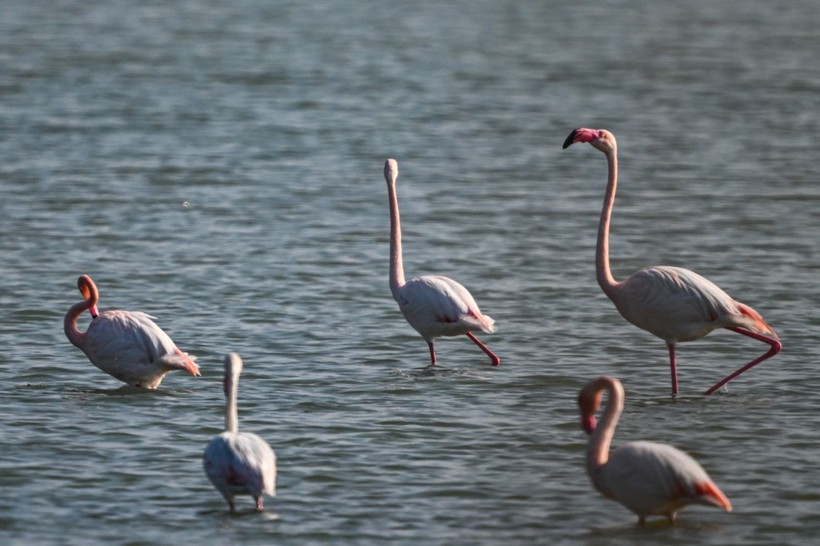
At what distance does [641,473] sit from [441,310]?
3725 mm

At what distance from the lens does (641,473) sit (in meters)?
7.60

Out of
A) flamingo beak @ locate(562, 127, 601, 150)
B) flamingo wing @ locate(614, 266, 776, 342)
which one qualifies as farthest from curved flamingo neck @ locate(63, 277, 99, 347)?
flamingo wing @ locate(614, 266, 776, 342)

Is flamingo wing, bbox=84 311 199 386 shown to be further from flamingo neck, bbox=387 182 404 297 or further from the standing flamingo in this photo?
the standing flamingo

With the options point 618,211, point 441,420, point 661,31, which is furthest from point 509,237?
point 661,31

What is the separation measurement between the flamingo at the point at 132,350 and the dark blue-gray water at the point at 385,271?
21 cm

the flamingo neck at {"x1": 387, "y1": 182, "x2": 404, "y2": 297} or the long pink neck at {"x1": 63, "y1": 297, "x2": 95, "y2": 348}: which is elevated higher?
the flamingo neck at {"x1": 387, "y1": 182, "x2": 404, "y2": 297}

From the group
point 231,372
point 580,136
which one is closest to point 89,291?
point 231,372

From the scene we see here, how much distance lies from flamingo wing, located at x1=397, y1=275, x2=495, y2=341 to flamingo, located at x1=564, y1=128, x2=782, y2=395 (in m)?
1.04

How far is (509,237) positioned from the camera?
16031mm

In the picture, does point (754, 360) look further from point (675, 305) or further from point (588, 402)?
point (588, 402)

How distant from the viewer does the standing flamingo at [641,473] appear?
7.54 meters

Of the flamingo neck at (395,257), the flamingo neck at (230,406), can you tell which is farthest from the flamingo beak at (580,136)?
the flamingo neck at (230,406)

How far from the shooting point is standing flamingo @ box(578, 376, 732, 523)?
24.7 ft

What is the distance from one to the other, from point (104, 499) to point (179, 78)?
Result: 20.3 metres
